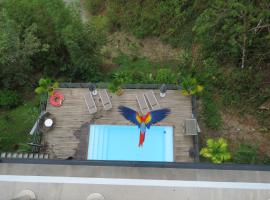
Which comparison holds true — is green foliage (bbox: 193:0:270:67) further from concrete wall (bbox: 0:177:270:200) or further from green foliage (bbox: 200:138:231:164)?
concrete wall (bbox: 0:177:270:200)

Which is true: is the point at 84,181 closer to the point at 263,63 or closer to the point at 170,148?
the point at 170,148

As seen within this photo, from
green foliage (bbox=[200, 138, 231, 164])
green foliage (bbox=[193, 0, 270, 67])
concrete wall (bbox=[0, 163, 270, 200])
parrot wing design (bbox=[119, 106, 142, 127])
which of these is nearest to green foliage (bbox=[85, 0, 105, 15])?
green foliage (bbox=[193, 0, 270, 67])

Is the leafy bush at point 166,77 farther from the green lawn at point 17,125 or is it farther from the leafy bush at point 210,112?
the green lawn at point 17,125

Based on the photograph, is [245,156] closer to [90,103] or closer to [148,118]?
[148,118]

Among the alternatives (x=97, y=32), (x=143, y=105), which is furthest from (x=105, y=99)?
(x=97, y=32)

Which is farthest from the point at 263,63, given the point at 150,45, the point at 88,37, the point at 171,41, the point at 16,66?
the point at 16,66

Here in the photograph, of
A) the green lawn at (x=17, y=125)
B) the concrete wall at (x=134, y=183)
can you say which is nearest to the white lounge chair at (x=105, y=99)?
the green lawn at (x=17, y=125)

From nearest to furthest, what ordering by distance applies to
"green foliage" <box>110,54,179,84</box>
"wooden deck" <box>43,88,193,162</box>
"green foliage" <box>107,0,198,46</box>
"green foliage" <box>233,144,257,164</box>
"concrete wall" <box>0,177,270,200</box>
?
"concrete wall" <box>0,177,270,200</box> < "green foliage" <box>233,144,257,164</box> < "wooden deck" <box>43,88,193,162</box> < "green foliage" <box>110,54,179,84</box> < "green foliage" <box>107,0,198,46</box>
